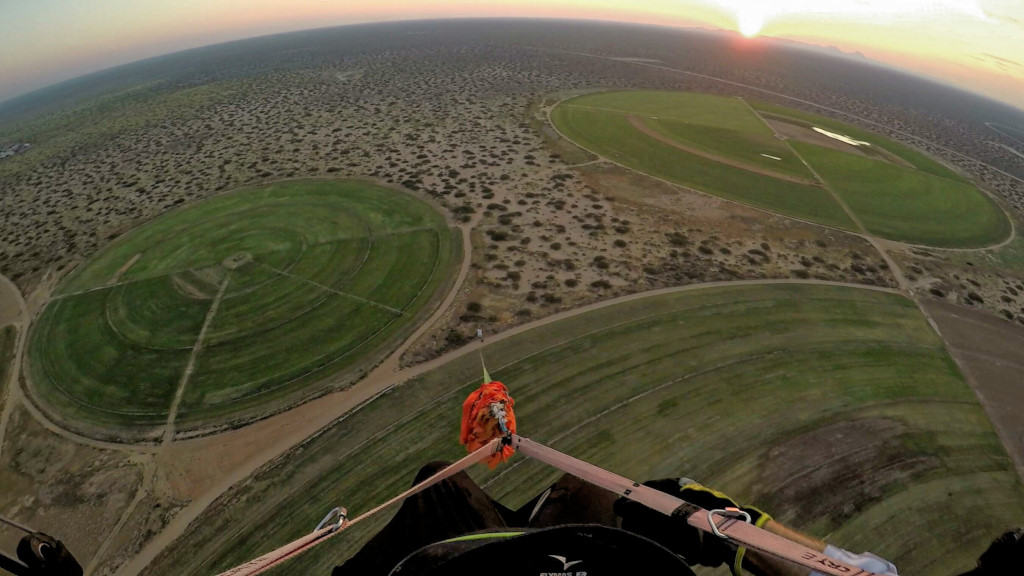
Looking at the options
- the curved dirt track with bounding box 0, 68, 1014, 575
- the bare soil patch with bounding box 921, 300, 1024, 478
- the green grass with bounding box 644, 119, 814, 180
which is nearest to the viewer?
the curved dirt track with bounding box 0, 68, 1014, 575

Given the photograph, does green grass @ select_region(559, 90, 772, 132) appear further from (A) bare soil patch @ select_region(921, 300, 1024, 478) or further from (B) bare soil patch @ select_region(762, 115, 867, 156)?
(A) bare soil patch @ select_region(921, 300, 1024, 478)

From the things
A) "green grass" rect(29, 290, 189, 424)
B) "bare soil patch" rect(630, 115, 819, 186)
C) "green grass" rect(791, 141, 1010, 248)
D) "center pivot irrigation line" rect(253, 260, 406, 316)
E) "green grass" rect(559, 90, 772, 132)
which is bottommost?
"green grass" rect(29, 290, 189, 424)

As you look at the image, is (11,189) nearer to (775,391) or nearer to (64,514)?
(64,514)

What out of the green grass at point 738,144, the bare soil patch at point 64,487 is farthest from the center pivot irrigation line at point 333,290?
the green grass at point 738,144

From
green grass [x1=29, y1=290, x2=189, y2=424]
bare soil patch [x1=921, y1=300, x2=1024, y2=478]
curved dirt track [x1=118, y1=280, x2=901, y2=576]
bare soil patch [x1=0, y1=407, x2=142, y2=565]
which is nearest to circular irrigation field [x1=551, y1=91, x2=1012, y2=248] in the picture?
bare soil patch [x1=921, y1=300, x2=1024, y2=478]

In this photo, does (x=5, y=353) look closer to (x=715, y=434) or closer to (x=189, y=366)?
(x=189, y=366)

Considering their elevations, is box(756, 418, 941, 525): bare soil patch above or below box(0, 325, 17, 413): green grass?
below

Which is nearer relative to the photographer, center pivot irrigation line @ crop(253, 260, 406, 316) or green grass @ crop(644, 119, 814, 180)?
center pivot irrigation line @ crop(253, 260, 406, 316)

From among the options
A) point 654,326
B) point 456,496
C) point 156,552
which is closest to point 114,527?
point 156,552
